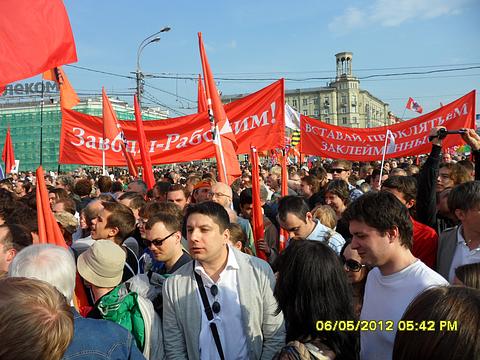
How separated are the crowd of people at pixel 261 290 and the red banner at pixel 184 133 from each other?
399 centimetres

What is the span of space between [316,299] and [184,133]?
6.56m

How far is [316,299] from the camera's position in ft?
6.89

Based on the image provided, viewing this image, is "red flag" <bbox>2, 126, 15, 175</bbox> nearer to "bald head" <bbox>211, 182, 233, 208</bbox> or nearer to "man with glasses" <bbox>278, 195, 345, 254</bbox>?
"bald head" <bbox>211, 182, 233, 208</bbox>

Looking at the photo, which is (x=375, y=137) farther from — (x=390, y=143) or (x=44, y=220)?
(x=44, y=220)

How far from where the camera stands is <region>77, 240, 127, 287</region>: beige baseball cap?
267cm

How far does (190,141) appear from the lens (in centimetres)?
831

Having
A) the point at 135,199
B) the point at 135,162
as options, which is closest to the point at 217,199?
the point at 135,199

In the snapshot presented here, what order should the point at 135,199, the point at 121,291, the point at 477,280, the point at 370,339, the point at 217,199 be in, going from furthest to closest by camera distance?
1. the point at 135,199
2. the point at 217,199
3. the point at 121,291
4. the point at 370,339
5. the point at 477,280

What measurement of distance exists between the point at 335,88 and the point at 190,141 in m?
94.7

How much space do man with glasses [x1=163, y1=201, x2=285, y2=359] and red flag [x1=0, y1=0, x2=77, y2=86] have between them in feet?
6.62

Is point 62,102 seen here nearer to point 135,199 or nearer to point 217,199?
point 135,199

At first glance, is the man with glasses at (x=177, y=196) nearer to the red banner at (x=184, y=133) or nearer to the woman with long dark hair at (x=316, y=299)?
the red banner at (x=184, y=133)

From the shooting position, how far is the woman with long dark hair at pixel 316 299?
2.01 m

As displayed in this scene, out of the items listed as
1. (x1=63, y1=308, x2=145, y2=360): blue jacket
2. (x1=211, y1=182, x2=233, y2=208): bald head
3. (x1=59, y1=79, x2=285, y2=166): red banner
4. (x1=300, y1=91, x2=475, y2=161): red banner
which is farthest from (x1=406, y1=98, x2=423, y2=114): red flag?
(x1=63, y1=308, x2=145, y2=360): blue jacket
